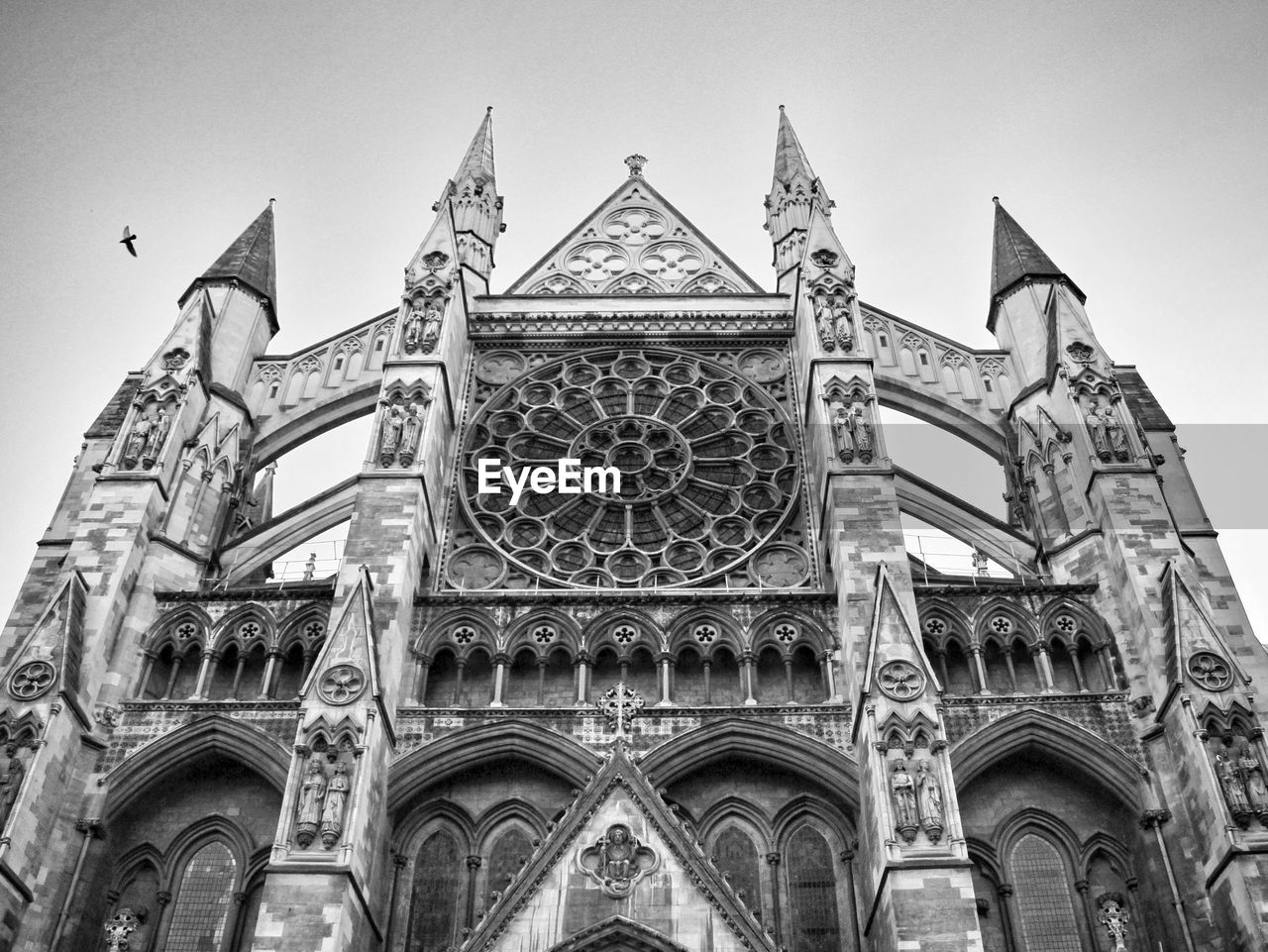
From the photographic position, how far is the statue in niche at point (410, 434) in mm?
20703

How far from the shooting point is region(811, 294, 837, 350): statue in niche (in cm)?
2241

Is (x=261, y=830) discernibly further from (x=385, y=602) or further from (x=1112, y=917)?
(x=1112, y=917)

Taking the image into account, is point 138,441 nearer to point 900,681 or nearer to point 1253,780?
point 900,681

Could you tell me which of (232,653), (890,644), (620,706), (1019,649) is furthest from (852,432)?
(232,653)

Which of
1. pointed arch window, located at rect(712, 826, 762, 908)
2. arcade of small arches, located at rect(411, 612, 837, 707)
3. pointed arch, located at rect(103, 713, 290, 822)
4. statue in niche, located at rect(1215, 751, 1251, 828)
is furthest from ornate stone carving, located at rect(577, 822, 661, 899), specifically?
statue in niche, located at rect(1215, 751, 1251, 828)

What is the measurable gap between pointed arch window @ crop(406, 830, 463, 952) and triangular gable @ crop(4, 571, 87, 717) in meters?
5.19

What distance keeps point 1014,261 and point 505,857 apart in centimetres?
1518

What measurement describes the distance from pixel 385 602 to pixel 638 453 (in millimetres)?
6266

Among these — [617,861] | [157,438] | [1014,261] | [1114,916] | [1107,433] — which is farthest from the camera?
[1014,261]

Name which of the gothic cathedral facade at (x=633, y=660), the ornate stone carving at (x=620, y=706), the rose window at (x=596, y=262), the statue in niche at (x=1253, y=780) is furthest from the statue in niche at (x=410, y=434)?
the statue in niche at (x=1253, y=780)

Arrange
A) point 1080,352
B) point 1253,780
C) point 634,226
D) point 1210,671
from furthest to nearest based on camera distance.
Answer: point 634,226, point 1080,352, point 1210,671, point 1253,780

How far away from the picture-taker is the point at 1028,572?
20.8 meters

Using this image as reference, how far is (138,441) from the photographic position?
2103cm

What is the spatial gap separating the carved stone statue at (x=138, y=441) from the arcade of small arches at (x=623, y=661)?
5.76 m
